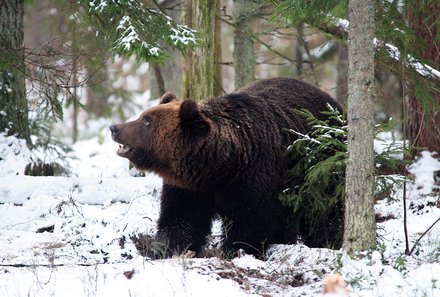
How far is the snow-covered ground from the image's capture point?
5.62m

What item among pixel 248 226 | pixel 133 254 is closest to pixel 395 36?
pixel 248 226

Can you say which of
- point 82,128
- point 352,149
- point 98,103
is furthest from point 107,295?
point 82,128

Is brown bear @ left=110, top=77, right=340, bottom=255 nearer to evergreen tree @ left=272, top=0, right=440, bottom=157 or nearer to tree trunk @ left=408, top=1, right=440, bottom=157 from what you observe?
evergreen tree @ left=272, top=0, right=440, bottom=157

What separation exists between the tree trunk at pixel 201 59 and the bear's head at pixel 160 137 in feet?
9.64

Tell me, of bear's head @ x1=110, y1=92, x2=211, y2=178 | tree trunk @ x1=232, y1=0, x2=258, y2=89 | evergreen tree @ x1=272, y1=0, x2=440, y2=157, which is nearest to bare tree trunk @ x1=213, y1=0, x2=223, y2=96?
tree trunk @ x1=232, y1=0, x2=258, y2=89

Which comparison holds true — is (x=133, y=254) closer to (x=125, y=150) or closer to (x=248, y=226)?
(x=125, y=150)

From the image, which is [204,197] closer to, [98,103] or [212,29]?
[212,29]

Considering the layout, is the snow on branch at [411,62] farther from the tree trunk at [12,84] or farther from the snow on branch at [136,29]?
the tree trunk at [12,84]

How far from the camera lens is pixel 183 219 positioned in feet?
26.5

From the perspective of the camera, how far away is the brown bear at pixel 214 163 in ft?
25.5

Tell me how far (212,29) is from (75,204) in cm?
346

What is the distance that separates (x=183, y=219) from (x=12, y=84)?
4.25 metres

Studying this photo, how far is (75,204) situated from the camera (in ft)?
31.6

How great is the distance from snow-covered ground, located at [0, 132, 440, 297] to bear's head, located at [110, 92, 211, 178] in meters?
1.05
